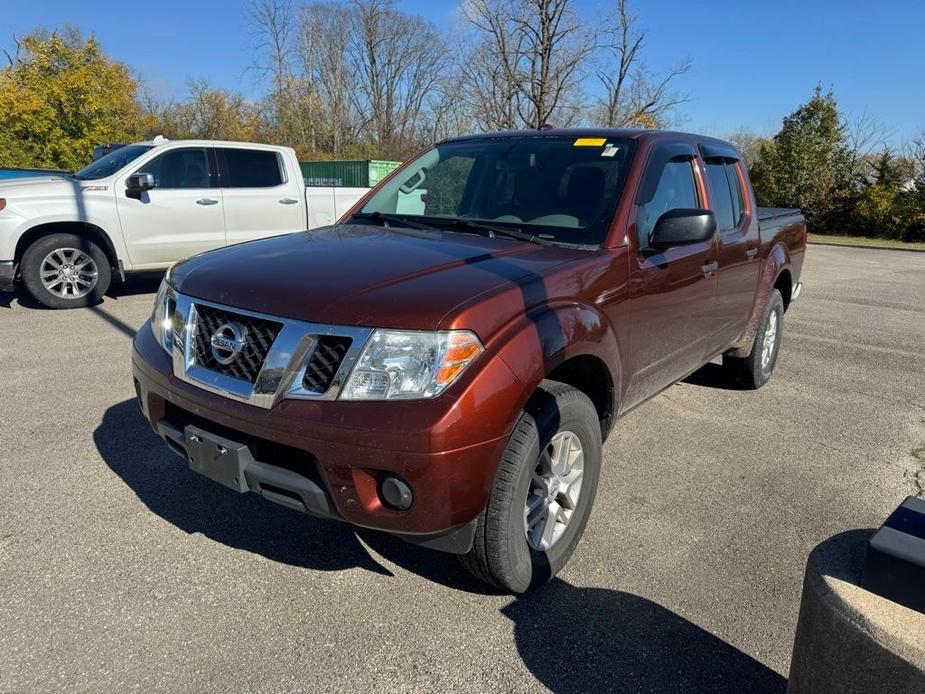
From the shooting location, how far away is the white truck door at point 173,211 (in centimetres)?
803

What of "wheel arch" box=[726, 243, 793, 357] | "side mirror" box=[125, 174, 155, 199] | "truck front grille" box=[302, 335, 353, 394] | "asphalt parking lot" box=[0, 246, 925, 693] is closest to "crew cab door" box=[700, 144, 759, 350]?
"wheel arch" box=[726, 243, 793, 357]

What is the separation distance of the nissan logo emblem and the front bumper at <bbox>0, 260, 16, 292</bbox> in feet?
20.3

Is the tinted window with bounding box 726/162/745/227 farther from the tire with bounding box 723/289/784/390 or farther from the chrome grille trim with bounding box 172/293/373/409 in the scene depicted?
the chrome grille trim with bounding box 172/293/373/409

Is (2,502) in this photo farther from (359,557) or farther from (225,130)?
(225,130)

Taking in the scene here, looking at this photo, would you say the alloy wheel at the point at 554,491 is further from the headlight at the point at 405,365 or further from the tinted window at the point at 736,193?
the tinted window at the point at 736,193

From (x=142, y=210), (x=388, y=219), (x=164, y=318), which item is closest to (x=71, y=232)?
(x=142, y=210)

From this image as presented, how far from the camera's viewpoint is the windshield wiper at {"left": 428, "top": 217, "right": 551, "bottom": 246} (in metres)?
3.14

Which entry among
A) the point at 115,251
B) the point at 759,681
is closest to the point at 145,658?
the point at 759,681

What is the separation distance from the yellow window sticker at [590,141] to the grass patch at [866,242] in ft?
69.2

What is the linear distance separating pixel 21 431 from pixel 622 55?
26515mm

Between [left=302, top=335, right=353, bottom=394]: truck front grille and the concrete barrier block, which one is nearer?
the concrete barrier block

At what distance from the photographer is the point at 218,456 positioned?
2422 millimetres

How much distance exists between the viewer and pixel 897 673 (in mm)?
1538

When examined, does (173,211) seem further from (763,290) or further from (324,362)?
(324,362)
